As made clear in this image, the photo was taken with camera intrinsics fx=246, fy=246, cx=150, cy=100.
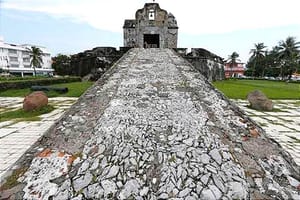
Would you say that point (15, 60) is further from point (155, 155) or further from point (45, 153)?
point (155, 155)

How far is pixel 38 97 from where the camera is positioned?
7562 millimetres

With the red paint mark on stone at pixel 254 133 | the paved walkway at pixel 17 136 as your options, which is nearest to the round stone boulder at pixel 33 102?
the paved walkway at pixel 17 136

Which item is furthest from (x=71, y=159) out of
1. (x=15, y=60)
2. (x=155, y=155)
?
(x=15, y=60)

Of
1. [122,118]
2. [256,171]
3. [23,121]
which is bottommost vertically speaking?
[23,121]

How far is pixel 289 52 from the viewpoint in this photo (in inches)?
1270

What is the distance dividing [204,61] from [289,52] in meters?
24.1

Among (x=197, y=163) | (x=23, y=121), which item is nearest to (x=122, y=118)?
(x=197, y=163)

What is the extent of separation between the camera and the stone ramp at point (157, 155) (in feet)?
8.46

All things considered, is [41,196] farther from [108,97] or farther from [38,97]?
[38,97]

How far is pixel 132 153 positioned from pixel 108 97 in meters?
1.79

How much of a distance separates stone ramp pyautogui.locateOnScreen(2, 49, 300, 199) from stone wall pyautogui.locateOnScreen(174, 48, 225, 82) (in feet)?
28.8

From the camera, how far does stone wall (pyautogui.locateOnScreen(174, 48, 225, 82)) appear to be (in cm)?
1304

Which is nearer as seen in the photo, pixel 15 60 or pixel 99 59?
pixel 99 59

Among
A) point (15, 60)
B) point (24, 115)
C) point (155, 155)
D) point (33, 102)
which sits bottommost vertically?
point (24, 115)
